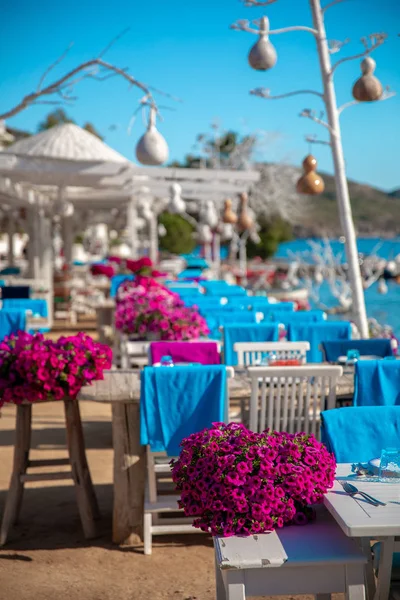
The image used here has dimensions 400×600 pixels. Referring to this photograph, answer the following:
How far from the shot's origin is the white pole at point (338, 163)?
25.7 ft

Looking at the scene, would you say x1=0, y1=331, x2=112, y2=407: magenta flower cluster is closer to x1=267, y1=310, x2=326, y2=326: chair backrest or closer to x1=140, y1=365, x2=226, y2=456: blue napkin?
x1=140, y1=365, x2=226, y2=456: blue napkin

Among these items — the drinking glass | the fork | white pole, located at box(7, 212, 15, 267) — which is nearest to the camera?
the fork

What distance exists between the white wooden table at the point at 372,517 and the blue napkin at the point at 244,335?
3.91 metres

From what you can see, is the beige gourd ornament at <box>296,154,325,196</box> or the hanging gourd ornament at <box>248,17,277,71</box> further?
the beige gourd ornament at <box>296,154,325,196</box>

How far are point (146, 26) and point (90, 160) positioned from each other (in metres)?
11.7

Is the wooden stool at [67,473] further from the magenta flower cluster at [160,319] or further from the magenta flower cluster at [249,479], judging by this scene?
the magenta flower cluster at [160,319]

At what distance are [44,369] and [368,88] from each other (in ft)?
12.3

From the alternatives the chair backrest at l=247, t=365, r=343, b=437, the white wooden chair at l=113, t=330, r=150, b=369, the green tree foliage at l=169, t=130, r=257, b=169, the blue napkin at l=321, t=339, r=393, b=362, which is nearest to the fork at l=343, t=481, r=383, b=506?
the chair backrest at l=247, t=365, r=343, b=437

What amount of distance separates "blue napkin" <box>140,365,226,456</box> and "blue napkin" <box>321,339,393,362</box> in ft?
6.57

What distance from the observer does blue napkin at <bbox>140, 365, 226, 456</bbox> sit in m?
4.44

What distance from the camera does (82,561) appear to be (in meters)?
A: 4.46

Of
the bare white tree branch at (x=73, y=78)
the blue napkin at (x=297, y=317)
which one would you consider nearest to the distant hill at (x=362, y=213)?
the blue napkin at (x=297, y=317)

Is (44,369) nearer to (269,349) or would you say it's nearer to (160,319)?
(269,349)

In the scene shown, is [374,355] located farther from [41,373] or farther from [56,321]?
[56,321]
